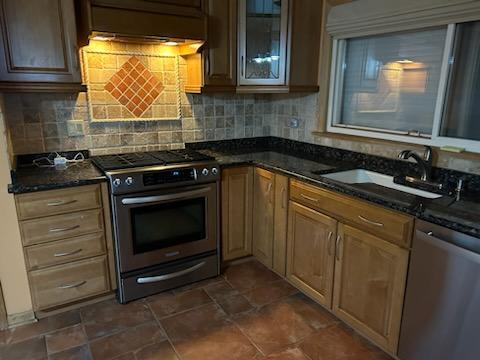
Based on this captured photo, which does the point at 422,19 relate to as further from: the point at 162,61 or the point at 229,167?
the point at 162,61

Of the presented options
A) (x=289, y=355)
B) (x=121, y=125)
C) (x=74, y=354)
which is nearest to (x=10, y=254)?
(x=74, y=354)

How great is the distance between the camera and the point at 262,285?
108 inches

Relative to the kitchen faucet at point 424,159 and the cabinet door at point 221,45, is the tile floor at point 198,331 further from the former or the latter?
the cabinet door at point 221,45

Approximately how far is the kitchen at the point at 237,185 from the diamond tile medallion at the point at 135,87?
1cm

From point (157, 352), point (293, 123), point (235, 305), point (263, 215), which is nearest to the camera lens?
point (157, 352)

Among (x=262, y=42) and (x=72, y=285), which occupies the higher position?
(x=262, y=42)

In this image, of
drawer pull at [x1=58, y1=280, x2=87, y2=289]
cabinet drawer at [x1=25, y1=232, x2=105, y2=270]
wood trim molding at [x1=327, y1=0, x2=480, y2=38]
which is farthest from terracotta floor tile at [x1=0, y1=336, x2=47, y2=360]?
wood trim molding at [x1=327, y1=0, x2=480, y2=38]

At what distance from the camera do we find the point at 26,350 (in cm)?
206

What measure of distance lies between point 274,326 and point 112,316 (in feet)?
3.44

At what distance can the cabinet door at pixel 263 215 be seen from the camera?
2.73 m

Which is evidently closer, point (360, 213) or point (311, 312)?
point (360, 213)

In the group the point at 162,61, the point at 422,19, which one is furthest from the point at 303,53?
the point at 162,61

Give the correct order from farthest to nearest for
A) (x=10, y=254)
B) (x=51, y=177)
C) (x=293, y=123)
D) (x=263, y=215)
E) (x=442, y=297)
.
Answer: (x=293, y=123)
(x=263, y=215)
(x=51, y=177)
(x=10, y=254)
(x=442, y=297)

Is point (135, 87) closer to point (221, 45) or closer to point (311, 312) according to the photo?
point (221, 45)
